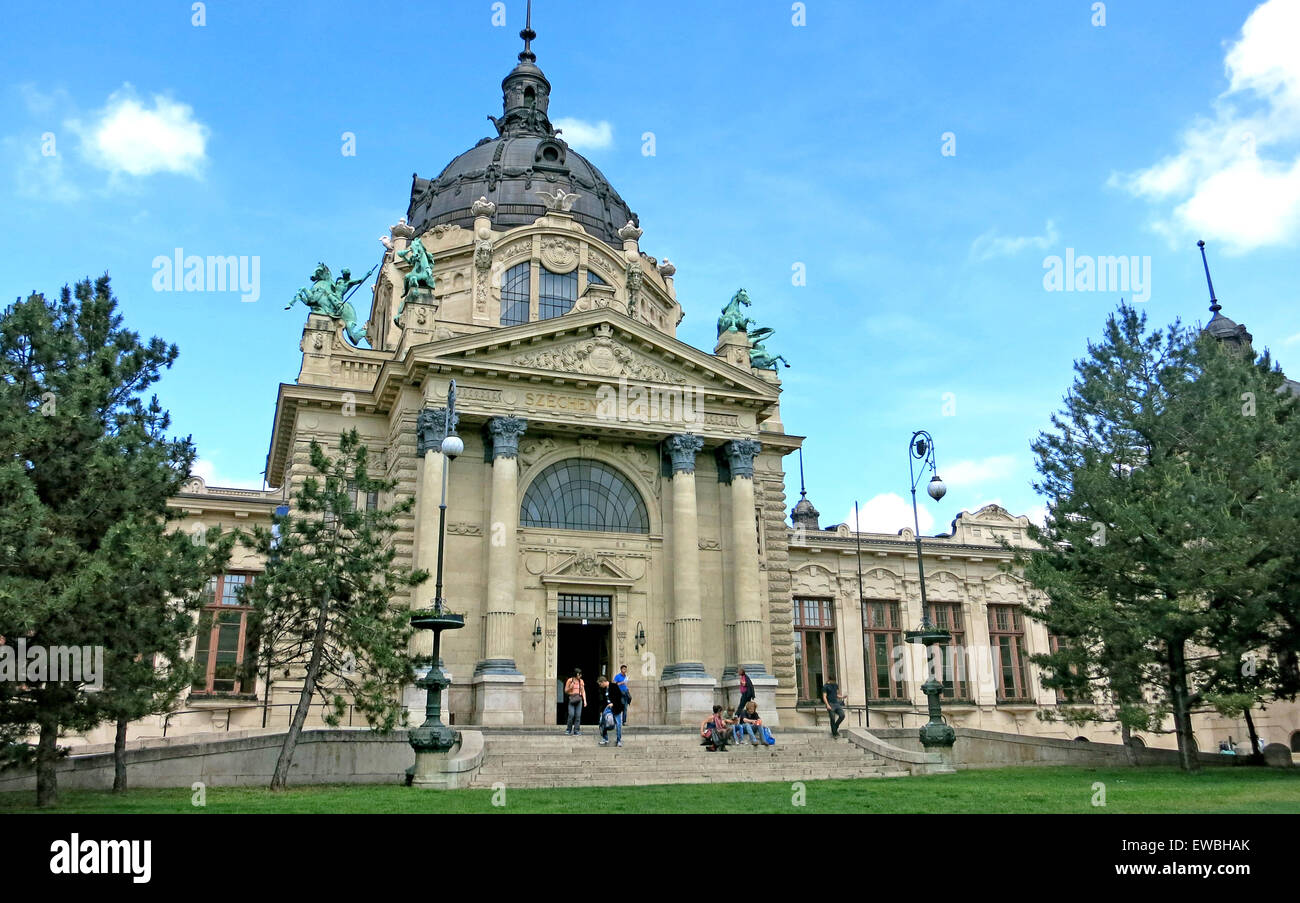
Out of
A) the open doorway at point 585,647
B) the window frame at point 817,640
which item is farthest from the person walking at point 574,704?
the window frame at point 817,640

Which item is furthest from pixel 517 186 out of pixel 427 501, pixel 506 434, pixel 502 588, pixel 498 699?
pixel 498 699

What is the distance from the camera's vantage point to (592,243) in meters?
43.8

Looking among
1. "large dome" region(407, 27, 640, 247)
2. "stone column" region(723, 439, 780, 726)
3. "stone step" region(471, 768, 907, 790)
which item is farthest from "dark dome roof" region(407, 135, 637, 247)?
"stone step" region(471, 768, 907, 790)

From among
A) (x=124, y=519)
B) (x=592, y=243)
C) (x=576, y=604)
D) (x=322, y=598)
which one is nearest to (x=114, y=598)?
(x=124, y=519)

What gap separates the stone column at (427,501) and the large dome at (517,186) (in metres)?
16.4

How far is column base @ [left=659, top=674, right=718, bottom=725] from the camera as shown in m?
31.0

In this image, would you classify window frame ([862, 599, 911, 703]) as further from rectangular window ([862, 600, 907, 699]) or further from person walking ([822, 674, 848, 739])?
person walking ([822, 674, 848, 739])

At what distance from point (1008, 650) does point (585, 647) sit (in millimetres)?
23760

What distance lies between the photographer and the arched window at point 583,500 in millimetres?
33469

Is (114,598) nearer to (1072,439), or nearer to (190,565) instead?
(190,565)

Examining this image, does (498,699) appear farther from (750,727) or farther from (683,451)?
(683,451)

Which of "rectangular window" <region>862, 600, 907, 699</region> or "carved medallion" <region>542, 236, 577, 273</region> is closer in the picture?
"carved medallion" <region>542, 236, 577, 273</region>

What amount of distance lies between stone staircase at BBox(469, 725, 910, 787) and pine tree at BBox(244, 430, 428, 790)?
3049 millimetres

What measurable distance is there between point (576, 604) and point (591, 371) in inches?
300
